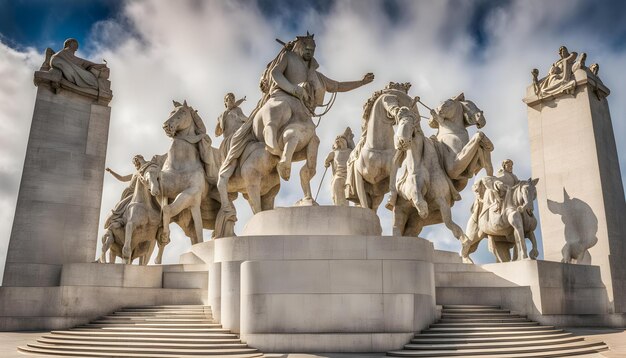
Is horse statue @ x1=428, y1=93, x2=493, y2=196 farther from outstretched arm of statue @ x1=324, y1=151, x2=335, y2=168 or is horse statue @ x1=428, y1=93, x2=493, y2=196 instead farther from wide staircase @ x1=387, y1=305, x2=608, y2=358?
wide staircase @ x1=387, y1=305, x2=608, y2=358

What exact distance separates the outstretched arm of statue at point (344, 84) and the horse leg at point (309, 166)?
1550 millimetres

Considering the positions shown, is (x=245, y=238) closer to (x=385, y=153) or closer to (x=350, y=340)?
(x=350, y=340)

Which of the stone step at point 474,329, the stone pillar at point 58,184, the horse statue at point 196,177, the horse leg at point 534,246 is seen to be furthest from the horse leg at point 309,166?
the stone pillar at point 58,184

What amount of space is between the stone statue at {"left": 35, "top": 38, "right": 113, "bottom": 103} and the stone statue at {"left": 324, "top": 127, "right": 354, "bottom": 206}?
5.68 m

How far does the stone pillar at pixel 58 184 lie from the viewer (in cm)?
1180

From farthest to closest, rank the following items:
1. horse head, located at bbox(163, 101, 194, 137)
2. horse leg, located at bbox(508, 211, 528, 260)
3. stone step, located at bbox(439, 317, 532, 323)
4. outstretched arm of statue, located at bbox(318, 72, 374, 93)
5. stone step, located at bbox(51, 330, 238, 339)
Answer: horse head, located at bbox(163, 101, 194, 137), outstretched arm of statue, located at bbox(318, 72, 374, 93), horse leg, located at bbox(508, 211, 528, 260), stone step, located at bbox(439, 317, 532, 323), stone step, located at bbox(51, 330, 238, 339)

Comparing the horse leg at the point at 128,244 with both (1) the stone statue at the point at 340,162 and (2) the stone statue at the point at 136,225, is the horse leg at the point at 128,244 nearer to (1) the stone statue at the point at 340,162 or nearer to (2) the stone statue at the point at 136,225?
(2) the stone statue at the point at 136,225

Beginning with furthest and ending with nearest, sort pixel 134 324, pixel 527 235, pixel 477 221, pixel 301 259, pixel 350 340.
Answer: pixel 477 221 → pixel 527 235 → pixel 134 324 → pixel 301 259 → pixel 350 340

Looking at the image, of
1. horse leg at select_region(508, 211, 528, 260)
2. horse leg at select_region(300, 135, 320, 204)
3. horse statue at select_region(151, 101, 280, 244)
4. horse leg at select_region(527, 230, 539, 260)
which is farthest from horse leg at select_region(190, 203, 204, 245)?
horse leg at select_region(527, 230, 539, 260)

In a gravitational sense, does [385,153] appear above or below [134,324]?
above

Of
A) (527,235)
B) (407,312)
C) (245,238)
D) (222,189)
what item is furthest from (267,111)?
(527,235)

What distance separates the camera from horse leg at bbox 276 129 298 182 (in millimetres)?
9797

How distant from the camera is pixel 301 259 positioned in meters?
7.38

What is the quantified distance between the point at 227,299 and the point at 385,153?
4.91 m
